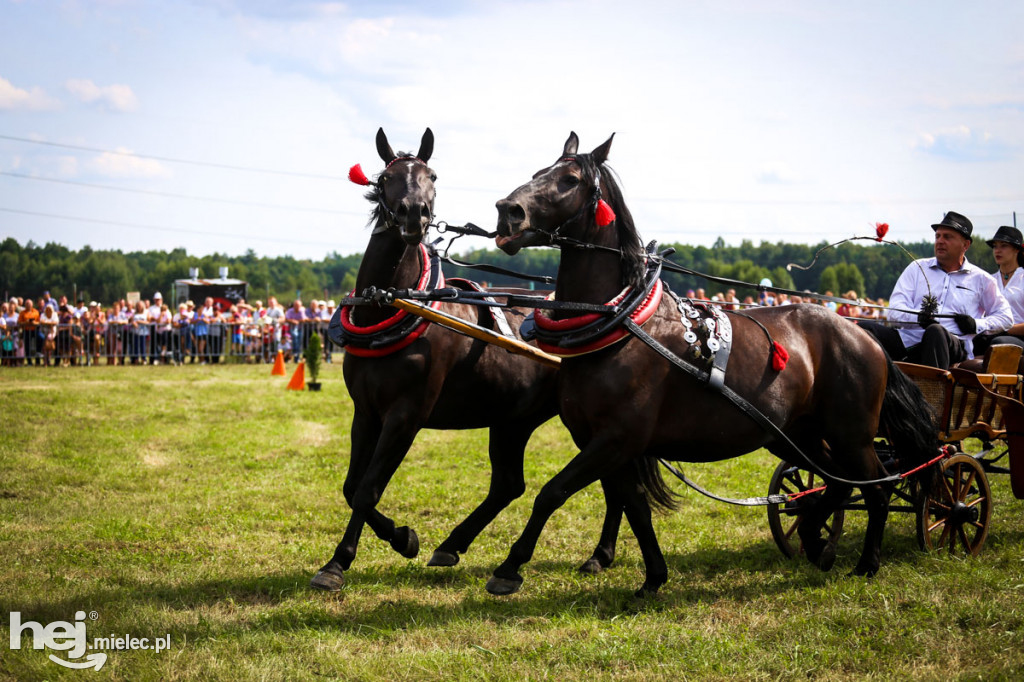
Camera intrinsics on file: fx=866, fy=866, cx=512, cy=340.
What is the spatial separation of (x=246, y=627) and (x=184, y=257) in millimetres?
92798

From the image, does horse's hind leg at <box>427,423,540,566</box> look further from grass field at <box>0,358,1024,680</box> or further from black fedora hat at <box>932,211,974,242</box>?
black fedora hat at <box>932,211,974,242</box>

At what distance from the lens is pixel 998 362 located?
20.7 feet

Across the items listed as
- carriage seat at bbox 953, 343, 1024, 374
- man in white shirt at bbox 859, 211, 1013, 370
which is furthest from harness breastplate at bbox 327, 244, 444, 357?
carriage seat at bbox 953, 343, 1024, 374

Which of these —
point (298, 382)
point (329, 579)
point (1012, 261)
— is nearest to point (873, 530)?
point (1012, 261)

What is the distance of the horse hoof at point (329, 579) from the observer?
211 inches

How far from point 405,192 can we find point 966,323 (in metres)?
4.41

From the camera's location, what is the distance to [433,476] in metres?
9.37

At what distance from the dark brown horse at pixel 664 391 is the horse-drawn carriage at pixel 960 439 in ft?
1.18

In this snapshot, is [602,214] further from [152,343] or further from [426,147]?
[152,343]

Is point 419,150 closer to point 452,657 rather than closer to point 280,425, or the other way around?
point 452,657

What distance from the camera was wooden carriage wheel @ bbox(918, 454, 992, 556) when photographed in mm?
6246

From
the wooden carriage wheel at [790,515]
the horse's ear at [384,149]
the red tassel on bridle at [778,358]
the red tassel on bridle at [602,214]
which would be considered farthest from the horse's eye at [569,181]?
the wooden carriage wheel at [790,515]

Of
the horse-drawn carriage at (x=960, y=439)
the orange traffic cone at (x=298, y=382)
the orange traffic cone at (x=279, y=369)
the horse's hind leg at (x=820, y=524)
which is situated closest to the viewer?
the horse's hind leg at (x=820, y=524)

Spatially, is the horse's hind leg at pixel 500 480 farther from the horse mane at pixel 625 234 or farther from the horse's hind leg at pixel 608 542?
the horse mane at pixel 625 234
